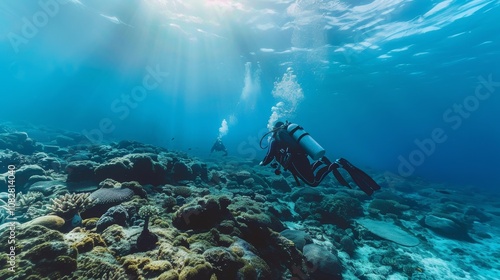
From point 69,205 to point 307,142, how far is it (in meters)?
6.40

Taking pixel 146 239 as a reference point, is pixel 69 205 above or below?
above

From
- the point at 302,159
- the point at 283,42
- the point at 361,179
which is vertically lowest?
the point at 361,179

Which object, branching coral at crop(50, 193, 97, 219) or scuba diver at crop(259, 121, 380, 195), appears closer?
branching coral at crop(50, 193, 97, 219)

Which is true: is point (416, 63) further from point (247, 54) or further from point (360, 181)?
point (360, 181)

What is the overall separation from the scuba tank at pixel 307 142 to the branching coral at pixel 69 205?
5.94 m

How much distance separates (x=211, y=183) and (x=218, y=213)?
6.93 metres

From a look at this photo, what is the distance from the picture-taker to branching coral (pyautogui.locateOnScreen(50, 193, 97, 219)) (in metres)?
5.74

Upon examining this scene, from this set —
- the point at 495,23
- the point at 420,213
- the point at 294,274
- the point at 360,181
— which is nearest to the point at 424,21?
the point at 495,23

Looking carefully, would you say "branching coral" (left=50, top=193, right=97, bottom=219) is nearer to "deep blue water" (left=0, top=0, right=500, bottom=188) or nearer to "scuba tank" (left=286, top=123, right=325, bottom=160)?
"scuba tank" (left=286, top=123, right=325, bottom=160)

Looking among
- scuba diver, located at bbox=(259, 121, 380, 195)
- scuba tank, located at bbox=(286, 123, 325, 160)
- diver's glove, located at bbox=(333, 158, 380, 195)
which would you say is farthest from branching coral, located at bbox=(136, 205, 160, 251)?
diver's glove, located at bbox=(333, 158, 380, 195)

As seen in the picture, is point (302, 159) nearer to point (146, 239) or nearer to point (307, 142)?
point (307, 142)

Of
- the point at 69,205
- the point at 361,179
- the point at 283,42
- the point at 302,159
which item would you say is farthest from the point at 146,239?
the point at 283,42

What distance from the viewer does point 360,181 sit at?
242 inches

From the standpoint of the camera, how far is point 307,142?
673 centimetres
